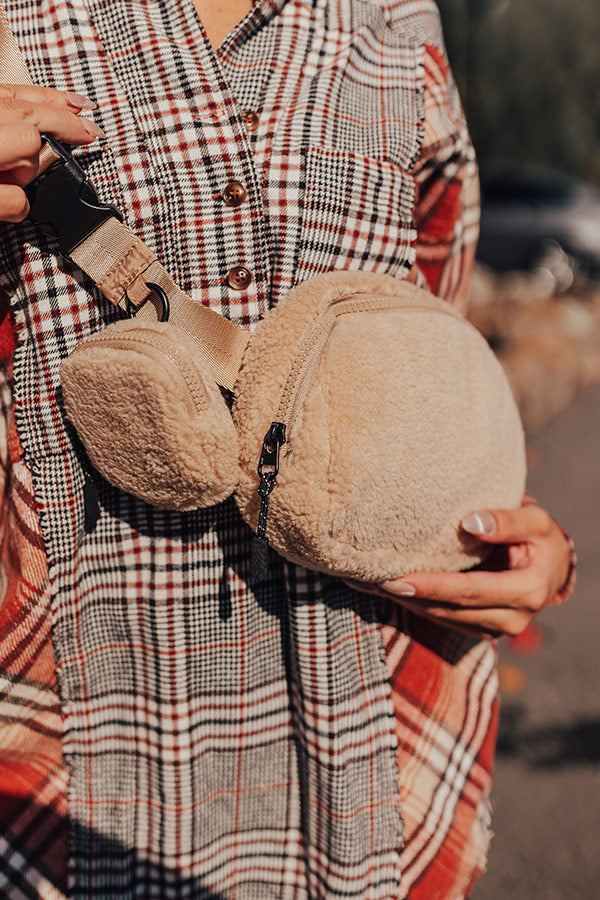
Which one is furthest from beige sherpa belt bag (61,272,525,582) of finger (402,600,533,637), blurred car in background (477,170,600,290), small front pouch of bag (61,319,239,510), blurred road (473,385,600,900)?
blurred car in background (477,170,600,290)

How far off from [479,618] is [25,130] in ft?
3.00

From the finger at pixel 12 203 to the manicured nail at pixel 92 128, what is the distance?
0.41 ft

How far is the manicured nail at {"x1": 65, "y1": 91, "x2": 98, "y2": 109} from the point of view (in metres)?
0.89

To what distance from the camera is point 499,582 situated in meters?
1.11

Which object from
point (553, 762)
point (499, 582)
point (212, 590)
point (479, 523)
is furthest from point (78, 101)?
point (553, 762)

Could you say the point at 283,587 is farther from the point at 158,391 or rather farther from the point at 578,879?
the point at 578,879

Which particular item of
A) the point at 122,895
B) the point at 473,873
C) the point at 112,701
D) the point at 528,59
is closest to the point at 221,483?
the point at 112,701

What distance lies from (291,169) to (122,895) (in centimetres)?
108

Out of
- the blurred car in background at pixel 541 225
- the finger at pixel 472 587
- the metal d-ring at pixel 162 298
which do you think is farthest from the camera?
the blurred car in background at pixel 541 225

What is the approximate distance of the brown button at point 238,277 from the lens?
976 millimetres

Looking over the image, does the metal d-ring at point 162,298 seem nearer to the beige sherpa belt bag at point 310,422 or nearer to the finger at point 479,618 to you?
the beige sherpa belt bag at point 310,422

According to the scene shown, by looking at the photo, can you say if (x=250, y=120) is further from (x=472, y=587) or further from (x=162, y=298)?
(x=472, y=587)

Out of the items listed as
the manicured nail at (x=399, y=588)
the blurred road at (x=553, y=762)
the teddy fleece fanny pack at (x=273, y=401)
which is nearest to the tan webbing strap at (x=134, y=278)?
the teddy fleece fanny pack at (x=273, y=401)

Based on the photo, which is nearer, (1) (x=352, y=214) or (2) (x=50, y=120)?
(2) (x=50, y=120)
